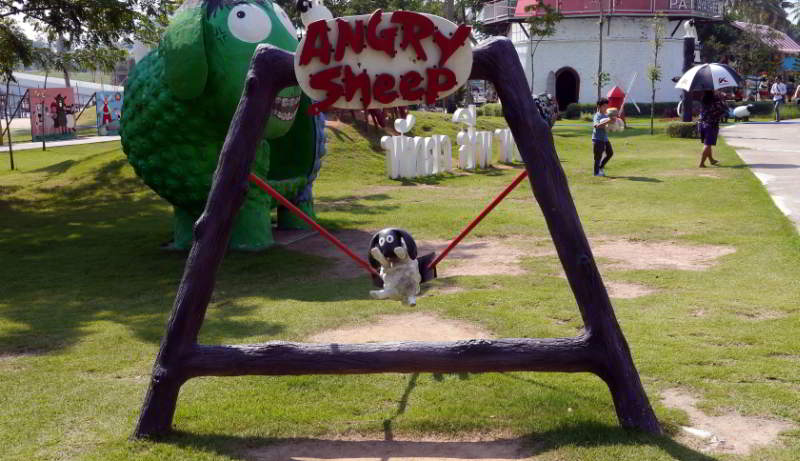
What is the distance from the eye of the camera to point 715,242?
959cm

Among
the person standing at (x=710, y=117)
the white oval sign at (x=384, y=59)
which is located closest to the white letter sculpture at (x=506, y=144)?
the person standing at (x=710, y=117)

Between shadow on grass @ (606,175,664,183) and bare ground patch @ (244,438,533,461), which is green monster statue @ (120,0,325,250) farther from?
shadow on grass @ (606,175,664,183)

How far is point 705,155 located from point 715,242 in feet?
27.0

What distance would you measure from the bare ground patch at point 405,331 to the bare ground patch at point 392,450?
172cm

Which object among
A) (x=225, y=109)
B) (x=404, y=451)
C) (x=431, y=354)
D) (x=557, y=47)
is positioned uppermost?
(x=557, y=47)

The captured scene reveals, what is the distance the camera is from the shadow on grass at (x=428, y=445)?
426cm

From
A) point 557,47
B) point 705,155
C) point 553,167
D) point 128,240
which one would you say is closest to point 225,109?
point 128,240

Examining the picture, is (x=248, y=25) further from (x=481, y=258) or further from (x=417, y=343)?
(x=417, y=343)

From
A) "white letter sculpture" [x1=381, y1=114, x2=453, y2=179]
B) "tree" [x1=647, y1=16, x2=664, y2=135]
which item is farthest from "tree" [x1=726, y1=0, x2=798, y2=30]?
"white letter sculpture" [x1=381, y1=114, x2=453, y2=179]

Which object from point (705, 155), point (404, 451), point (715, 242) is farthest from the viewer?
point (705, 155)

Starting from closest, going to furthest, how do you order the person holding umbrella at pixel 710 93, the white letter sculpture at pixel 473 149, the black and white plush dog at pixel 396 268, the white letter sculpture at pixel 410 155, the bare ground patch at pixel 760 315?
the black and white plush dog at pixel 396 268 < the bare ground patch at pixel 760 315 < the white letter sculpture at pixel 410 155 < the person holding umbrella at pixel 710 93 < the white letter sculpture at pixel 473 149

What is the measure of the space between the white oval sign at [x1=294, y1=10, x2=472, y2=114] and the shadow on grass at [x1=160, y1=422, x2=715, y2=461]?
182cm

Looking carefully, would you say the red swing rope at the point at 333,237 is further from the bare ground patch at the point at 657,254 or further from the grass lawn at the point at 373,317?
the bare ground patch at the point at 657,254

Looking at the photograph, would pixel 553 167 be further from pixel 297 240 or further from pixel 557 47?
pixel 557 47
